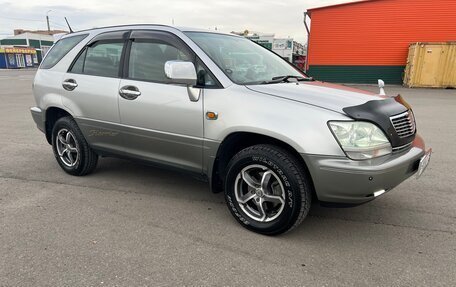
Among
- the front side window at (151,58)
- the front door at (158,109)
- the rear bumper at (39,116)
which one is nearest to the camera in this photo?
the front door at (158,109)

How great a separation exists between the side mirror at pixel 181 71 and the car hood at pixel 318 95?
20.0 inches

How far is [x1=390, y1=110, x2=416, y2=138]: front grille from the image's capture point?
2912 millimetres

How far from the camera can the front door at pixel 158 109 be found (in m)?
3.38

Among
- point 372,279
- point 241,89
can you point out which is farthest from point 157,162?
point 372,279

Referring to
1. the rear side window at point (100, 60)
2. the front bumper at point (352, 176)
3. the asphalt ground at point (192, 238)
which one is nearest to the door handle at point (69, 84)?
the rear side window at point (100, 60)

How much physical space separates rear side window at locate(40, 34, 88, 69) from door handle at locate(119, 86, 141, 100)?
1.21 metres

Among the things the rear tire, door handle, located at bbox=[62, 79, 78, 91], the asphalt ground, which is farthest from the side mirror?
the rear tire

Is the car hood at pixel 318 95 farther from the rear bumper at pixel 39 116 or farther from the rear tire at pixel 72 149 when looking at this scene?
the rear bumper at pixel 39 116

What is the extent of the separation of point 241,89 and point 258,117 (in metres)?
0.33

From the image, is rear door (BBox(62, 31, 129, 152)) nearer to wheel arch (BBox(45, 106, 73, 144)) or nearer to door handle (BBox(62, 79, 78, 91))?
door handle (BBox(62, 79, 78, 91))

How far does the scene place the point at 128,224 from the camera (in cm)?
336

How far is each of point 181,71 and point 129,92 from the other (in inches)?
33.7

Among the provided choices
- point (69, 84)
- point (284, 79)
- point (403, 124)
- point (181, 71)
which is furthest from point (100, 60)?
point (403, 124)

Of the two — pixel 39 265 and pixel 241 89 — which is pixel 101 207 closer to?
pixel 39 265
